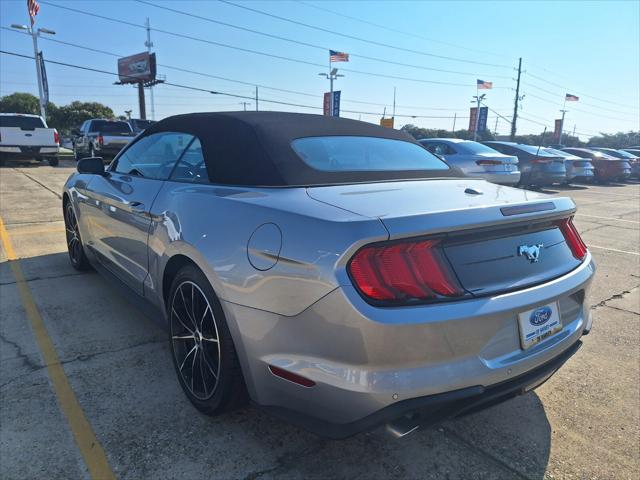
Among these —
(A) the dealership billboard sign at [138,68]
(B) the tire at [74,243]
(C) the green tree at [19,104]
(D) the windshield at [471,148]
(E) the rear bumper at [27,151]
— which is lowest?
(B) the tire at [74,243]

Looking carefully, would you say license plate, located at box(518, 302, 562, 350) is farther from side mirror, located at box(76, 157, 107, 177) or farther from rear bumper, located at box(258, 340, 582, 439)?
side mirror, located at box(76, 157, 107, 177)

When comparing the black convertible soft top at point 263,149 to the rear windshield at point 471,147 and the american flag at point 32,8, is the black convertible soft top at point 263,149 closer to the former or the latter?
the rear windshield at point 471,147

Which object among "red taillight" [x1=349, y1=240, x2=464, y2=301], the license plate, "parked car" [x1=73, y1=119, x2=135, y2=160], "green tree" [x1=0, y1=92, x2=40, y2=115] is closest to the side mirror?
"red taillight" [x1=349, y1=240, x2=464, y2=301]

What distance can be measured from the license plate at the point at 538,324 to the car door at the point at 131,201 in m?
2.15

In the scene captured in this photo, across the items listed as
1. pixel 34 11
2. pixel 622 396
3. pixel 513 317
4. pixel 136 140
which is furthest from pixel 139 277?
pixel 34 11

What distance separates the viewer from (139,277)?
312 cm

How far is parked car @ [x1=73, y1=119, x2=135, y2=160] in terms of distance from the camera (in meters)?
17.8

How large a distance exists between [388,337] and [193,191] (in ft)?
4.72

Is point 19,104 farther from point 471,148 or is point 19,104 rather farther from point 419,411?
point 419,411

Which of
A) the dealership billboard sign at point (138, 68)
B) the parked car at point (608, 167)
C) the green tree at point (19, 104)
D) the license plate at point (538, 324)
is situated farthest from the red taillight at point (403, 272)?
the green tree at point (19, 104)

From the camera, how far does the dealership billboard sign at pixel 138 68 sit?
46.9 meters

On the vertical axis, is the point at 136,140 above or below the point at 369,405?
above

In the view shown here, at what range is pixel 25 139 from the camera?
16.1m

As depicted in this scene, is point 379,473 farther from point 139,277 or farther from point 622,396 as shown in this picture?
point 139,277
